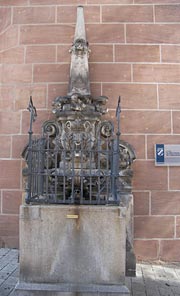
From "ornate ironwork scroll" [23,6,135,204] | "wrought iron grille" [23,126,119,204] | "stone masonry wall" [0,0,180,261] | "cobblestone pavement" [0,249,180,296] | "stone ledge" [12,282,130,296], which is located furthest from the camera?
"stone masonry wall" [0,0,180,261]

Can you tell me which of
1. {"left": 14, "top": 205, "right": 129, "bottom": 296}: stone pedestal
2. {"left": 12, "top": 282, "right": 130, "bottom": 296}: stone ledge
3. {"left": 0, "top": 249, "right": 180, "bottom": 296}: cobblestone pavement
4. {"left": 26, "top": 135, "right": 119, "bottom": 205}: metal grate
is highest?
{"left": 26, "top": 135, "right": 119, "bottom": 205}: metal grate

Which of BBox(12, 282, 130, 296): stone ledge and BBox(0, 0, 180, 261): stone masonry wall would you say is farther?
BBox(0, 0, 180, 261): stone masonry wall

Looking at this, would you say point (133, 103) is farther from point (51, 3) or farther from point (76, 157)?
point (51, 3)

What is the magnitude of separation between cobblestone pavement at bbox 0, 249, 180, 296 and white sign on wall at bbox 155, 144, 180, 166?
1.87 metres

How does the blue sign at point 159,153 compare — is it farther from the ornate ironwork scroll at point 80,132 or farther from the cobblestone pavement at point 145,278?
the cobblestone pavement at point 145,278

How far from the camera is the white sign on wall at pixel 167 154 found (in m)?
5.83

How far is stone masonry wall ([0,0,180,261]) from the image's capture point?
19.0 ft

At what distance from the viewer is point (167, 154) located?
585 centimetres

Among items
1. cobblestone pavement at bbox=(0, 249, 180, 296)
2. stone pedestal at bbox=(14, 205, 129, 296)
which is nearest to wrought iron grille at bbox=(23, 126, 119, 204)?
stone pedestal at bbox=(14, 205, 129, 296)

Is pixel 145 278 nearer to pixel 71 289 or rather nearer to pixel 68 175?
pixel 71 289

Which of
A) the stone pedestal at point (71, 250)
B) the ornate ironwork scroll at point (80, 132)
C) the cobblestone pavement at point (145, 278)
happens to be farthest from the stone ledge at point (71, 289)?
the ornate ironwork scroll at point (80, 132)

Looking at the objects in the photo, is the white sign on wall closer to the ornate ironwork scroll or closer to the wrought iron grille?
the ornate ironwork scroll

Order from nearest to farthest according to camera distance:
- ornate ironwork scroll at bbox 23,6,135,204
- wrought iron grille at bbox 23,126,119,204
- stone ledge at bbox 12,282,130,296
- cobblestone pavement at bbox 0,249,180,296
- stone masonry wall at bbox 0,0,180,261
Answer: stone ledge at bbox 12,282,130,296, wrought iron grille at bbox 23,126,119,204, cobblestone pavement at bbox 0,249,180,296, ornate ironwork scroll at bbox 23,6,135,204, stone masonry wall at bbox 0,0,180,261

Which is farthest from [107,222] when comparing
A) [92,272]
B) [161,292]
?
[161,292]
